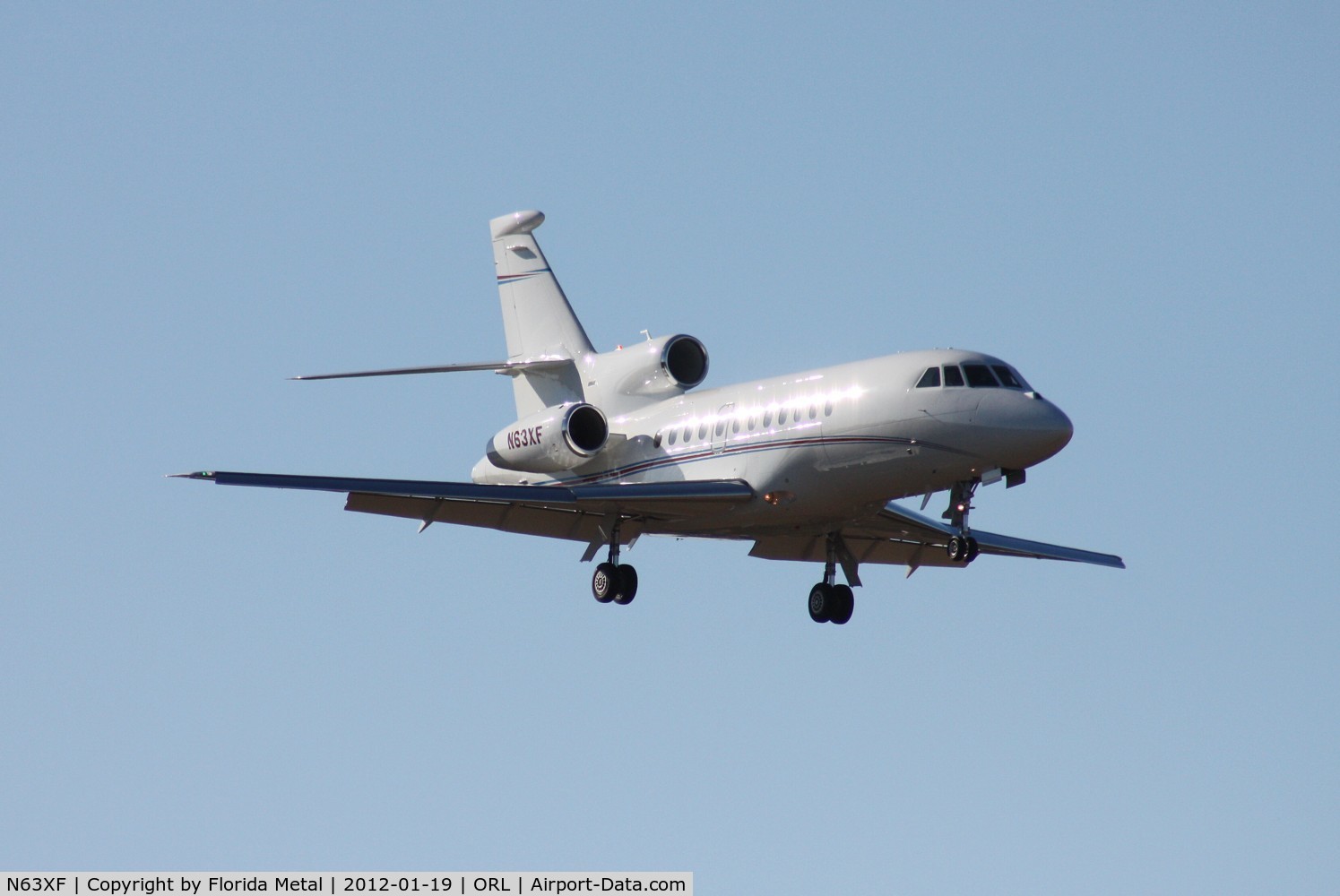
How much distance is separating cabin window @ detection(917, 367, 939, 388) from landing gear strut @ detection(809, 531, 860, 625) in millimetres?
4265

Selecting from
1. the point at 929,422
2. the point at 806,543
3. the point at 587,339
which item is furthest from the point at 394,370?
the point at 929,422

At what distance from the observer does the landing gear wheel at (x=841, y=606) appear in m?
31.3

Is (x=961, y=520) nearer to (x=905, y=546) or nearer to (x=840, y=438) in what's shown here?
(x=840, y=438)

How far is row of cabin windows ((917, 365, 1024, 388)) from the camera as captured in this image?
27.3 m

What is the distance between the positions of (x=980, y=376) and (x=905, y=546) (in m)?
6.27

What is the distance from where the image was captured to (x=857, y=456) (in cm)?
2786

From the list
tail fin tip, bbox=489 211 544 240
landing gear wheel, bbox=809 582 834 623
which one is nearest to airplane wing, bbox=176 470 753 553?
landing gear wheel, bbox=809 582 834 623

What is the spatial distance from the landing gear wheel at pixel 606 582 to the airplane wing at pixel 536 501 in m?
0.45

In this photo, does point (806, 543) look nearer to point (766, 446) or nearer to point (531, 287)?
point (766, 446)

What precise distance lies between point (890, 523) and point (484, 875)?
9.84 metres

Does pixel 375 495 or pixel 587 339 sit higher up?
pixel 587 339

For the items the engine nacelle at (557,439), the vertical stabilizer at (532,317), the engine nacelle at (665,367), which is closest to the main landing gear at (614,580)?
the engine nacelle at (557,439)

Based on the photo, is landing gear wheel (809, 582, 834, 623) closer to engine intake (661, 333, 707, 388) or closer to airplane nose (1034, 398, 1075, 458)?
engine intake (661, 333, 707, 388)

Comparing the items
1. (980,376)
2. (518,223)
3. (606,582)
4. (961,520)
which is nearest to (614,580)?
(606,582)
